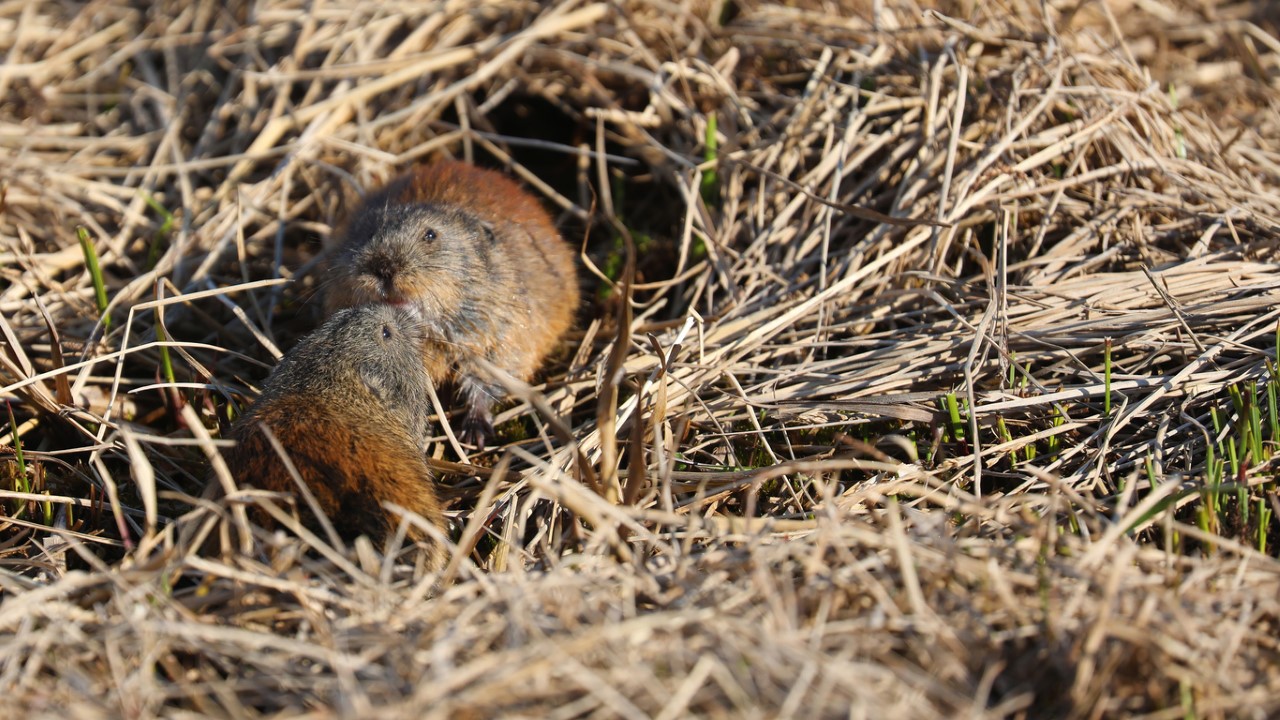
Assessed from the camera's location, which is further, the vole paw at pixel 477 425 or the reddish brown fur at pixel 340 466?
the vole paw at pixel 477 425

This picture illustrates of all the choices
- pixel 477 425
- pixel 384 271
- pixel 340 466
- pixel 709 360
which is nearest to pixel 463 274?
pixel 384 271

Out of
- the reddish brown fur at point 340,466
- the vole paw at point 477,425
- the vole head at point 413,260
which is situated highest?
the vole head at point 413,260

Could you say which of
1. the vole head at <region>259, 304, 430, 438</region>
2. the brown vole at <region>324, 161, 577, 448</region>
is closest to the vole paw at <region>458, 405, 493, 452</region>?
the brown vole at <region>324, 161, 577, 448</region>

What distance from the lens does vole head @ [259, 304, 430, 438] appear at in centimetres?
367

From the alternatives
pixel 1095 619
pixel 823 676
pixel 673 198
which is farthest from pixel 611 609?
pixel 673 198

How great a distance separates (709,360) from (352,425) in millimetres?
1563

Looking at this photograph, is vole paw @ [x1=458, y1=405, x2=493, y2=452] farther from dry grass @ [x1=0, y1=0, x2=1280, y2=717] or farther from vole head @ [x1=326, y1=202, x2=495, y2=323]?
vole head @ [x1=326, y1=202, x2=495, y2=323]

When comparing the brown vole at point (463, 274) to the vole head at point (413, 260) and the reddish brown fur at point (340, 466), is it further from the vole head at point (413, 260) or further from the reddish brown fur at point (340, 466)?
the reddish brown fur at point (340, 466)

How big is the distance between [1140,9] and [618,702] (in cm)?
636

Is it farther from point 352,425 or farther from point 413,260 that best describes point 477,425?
point 352,425

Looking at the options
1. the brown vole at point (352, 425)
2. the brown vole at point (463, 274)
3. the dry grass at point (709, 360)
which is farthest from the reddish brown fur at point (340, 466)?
the brown vole at point (463, 274)

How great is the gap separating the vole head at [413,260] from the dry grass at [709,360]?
1.64 feet

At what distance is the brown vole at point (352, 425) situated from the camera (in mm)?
3211

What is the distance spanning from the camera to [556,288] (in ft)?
16.2
